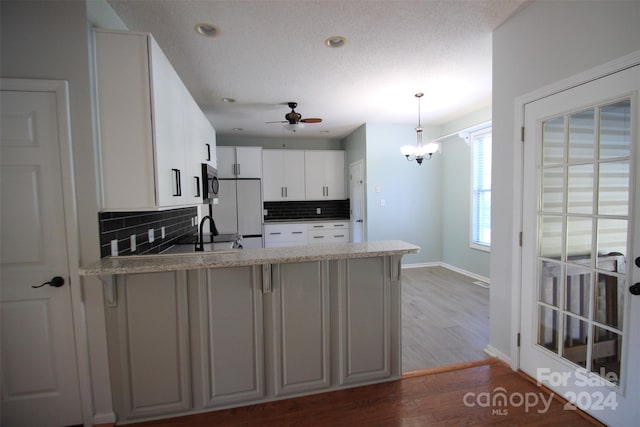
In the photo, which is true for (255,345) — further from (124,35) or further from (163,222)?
(124,35)

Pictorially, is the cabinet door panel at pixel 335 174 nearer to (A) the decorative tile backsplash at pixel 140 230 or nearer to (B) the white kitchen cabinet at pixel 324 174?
(B) the white kitchen cabinet at pixel 324 174

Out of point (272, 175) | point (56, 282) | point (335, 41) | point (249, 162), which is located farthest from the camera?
point (272, 175)

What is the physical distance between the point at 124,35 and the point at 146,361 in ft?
6.01

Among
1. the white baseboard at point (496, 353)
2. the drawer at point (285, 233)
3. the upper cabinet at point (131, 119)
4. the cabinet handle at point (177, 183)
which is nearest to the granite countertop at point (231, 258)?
the upper cabinet at point (131, 119)

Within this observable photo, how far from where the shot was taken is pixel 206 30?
2092 mm

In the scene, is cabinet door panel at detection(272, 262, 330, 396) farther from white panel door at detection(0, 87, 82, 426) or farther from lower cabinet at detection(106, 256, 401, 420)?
white panel door at detection(0, 87, 82, 426)

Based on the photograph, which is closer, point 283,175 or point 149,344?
point 149,344

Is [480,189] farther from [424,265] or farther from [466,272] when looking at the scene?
[424,265]

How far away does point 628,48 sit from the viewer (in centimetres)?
138

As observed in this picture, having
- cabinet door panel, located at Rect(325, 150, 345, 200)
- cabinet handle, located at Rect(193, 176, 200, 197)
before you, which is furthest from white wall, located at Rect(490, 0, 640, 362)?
cabinet door panel, located at Rect(325, 150, 345, 200)

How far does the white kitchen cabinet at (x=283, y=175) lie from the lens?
18.2 feet

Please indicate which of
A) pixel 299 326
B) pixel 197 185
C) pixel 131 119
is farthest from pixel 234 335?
pixel 197 185

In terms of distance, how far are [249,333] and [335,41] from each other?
2.26 meters

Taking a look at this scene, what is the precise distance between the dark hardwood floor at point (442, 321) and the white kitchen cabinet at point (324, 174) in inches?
91.5
